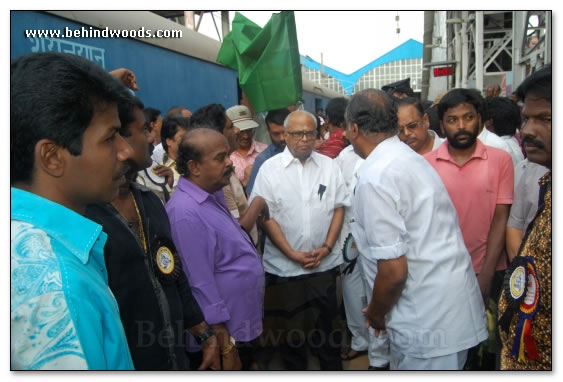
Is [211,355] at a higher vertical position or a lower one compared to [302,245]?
lower

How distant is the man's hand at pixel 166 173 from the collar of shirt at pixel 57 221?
80.4 inches

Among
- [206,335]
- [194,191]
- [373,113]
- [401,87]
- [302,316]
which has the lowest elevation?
[302,316]

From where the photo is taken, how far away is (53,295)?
727 mm

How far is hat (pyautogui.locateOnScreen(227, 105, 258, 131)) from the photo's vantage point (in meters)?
3.92

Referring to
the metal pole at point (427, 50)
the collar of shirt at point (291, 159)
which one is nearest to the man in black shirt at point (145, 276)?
the collar of shirt at point (291, 159)

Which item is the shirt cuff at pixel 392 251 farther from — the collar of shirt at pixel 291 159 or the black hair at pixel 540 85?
the collar of shirt at pixel 291 159

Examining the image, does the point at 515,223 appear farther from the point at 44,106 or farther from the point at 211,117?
the point at 44,106

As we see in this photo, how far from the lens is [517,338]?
53.3 inches

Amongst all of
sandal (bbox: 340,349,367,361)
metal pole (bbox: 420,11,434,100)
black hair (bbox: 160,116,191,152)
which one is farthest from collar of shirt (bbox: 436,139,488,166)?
metal pole (bbox: 420,11,434,100)

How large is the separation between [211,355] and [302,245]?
3.81 feet

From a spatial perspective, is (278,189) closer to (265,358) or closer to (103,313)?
(265,358)

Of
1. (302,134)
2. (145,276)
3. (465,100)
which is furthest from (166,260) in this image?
(465,100)

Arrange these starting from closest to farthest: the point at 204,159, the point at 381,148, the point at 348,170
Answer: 1. the point at 381,148
2. the point at 204,159
3. the point at 348,170

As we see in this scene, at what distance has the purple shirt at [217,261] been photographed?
1.88 m
